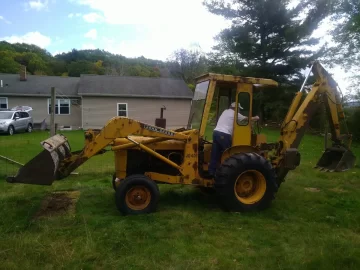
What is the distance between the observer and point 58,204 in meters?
6.62

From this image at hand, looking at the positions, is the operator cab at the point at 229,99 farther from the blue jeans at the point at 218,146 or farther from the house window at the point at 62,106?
the house window at the point at 62,106

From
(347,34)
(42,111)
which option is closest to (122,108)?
(42,111)

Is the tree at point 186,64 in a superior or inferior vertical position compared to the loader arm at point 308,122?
superior

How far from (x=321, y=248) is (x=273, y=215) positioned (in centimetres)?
157

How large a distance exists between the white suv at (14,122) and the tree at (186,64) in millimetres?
33235

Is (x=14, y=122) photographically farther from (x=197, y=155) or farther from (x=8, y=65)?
(x=8, y=65)

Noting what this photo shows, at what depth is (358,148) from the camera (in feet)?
55.5

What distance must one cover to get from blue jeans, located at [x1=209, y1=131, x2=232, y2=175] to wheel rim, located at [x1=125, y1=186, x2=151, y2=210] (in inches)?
48.1

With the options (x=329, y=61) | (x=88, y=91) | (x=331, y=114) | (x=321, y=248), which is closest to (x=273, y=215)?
(x=321, y=248)

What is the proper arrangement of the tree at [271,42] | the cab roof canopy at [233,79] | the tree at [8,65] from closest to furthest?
the cab roof canopy at [233,79], the tree at [271,42], the tree at [8,65]

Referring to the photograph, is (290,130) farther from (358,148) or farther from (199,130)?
(358,148)

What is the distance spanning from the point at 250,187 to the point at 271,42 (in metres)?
20.8

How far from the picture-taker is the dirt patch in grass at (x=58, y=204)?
20.0 ft

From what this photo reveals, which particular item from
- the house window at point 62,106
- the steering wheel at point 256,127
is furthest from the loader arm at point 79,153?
the house window at point 62,106
